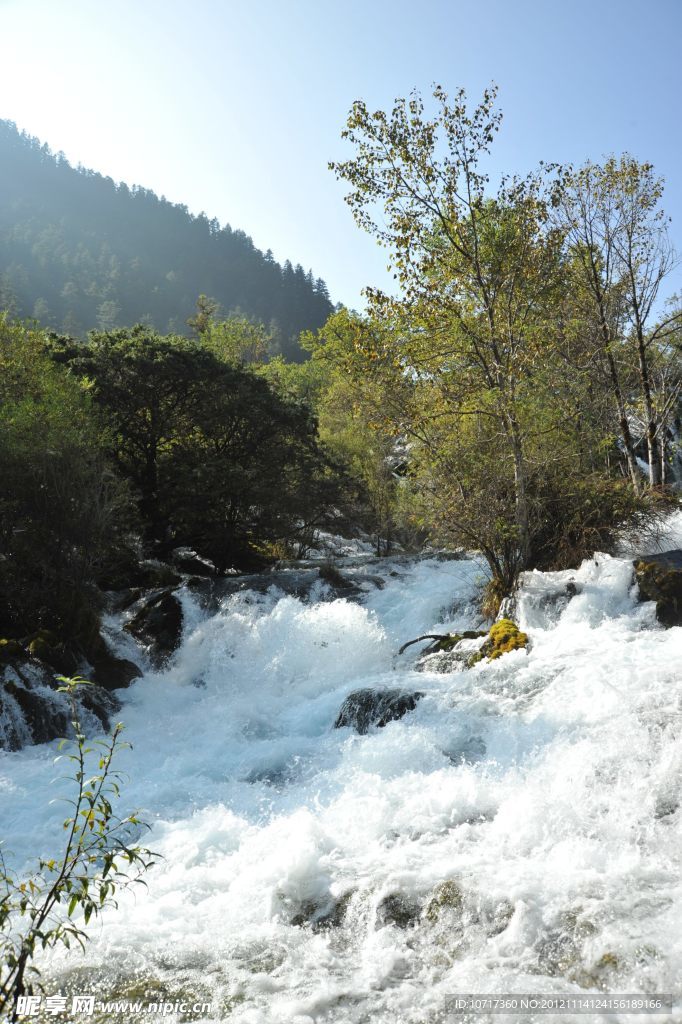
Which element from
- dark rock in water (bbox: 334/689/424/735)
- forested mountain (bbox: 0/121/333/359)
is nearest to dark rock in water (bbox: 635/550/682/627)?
dark rock in water (bbox: 334/689/424/735)

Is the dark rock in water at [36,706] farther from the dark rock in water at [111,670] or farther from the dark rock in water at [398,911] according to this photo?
the dark rock in water at [398,911]

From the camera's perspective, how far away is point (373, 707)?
941 cm

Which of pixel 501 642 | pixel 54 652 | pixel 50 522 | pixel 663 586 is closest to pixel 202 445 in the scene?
pixel 50 522

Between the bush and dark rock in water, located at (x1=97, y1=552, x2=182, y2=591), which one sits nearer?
the bush

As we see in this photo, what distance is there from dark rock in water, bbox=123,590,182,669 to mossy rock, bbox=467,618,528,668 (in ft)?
22.0

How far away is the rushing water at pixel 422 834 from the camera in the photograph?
4812mm

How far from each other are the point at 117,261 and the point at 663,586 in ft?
383

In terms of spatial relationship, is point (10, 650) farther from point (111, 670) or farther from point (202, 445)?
point (202, 445)

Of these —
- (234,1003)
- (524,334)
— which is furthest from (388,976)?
(524,334)

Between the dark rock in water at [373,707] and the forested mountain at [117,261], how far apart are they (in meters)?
82.7

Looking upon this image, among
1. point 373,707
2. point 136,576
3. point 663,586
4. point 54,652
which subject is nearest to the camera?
point 373,707

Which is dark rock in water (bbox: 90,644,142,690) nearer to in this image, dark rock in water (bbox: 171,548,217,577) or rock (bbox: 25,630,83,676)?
rock (bbox: 25,630,83,676)

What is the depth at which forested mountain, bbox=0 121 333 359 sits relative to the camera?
3917 inches

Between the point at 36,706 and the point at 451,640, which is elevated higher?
the point at 36,706
